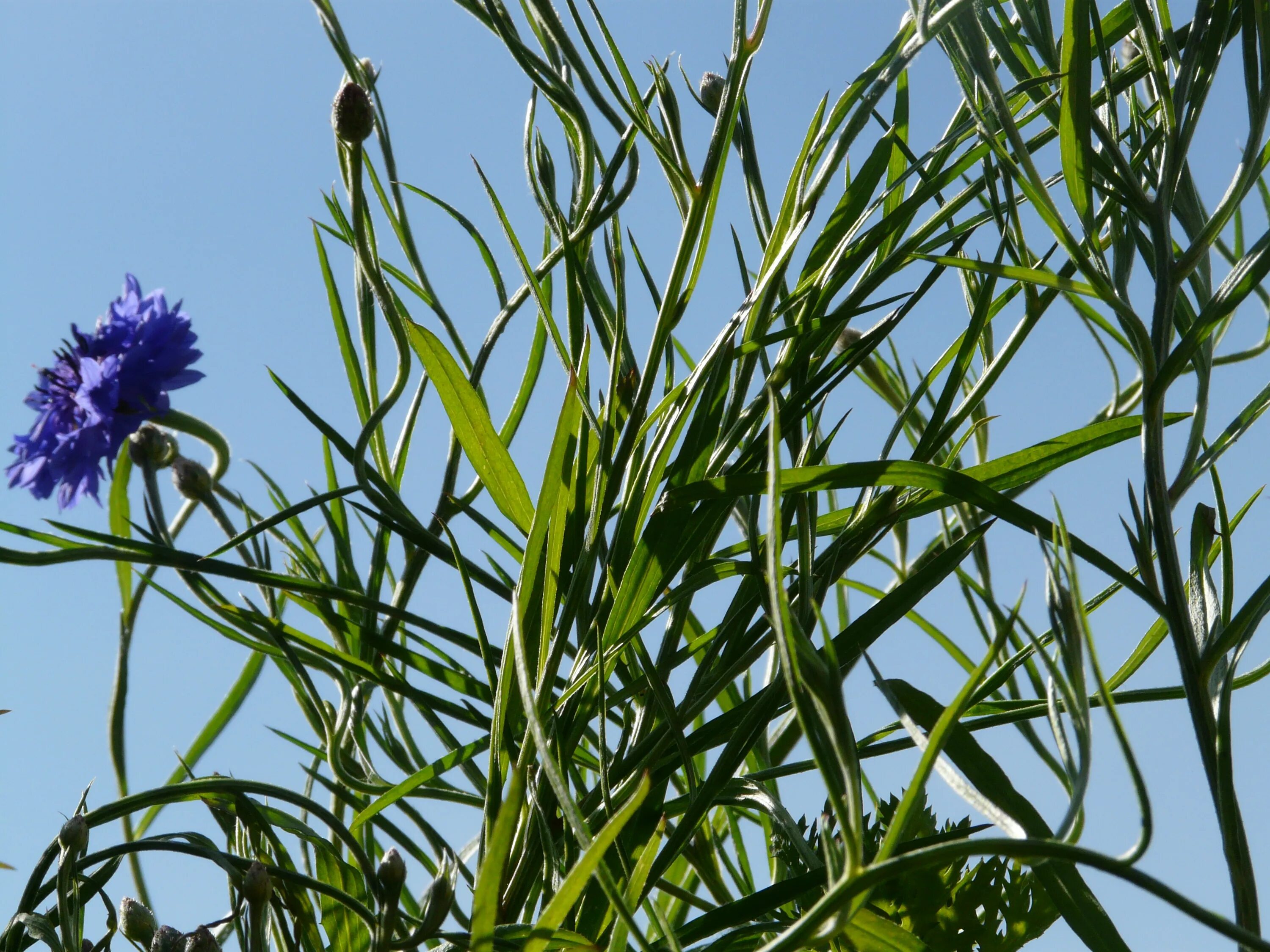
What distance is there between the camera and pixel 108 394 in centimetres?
46

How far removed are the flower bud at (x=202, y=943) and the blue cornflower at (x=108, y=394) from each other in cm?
26

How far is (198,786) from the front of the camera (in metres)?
0.31

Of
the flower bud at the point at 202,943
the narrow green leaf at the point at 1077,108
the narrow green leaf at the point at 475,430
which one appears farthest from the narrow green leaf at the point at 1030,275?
the flower bud at the point at 202,943

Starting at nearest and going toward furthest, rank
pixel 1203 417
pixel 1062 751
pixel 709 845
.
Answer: pixel 1062 751, pixel 1203 417, pixel 709 845

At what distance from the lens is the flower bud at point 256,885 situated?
0.26 metres

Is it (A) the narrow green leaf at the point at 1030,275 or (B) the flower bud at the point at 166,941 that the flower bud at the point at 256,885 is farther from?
(A) the narrow green leaf at the point at 1030,275

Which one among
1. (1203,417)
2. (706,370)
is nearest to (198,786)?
(706,370)

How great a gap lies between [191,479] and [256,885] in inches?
9.6

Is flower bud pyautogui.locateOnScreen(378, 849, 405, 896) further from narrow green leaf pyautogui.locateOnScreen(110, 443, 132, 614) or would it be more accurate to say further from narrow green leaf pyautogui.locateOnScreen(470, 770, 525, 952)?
narrow green leaf pyautogui.locateOnScreen(110, 443, 132, 614)

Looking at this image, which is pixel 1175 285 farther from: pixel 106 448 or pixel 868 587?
pixel 106 448

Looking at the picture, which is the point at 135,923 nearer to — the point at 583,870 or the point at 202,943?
the point at 202,943

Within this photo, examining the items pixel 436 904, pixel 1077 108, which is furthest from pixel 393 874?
pixel 1077 108

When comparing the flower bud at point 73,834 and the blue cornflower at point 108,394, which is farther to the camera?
the blue cornflower at point 108,394

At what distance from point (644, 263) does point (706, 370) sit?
152 millimetres
